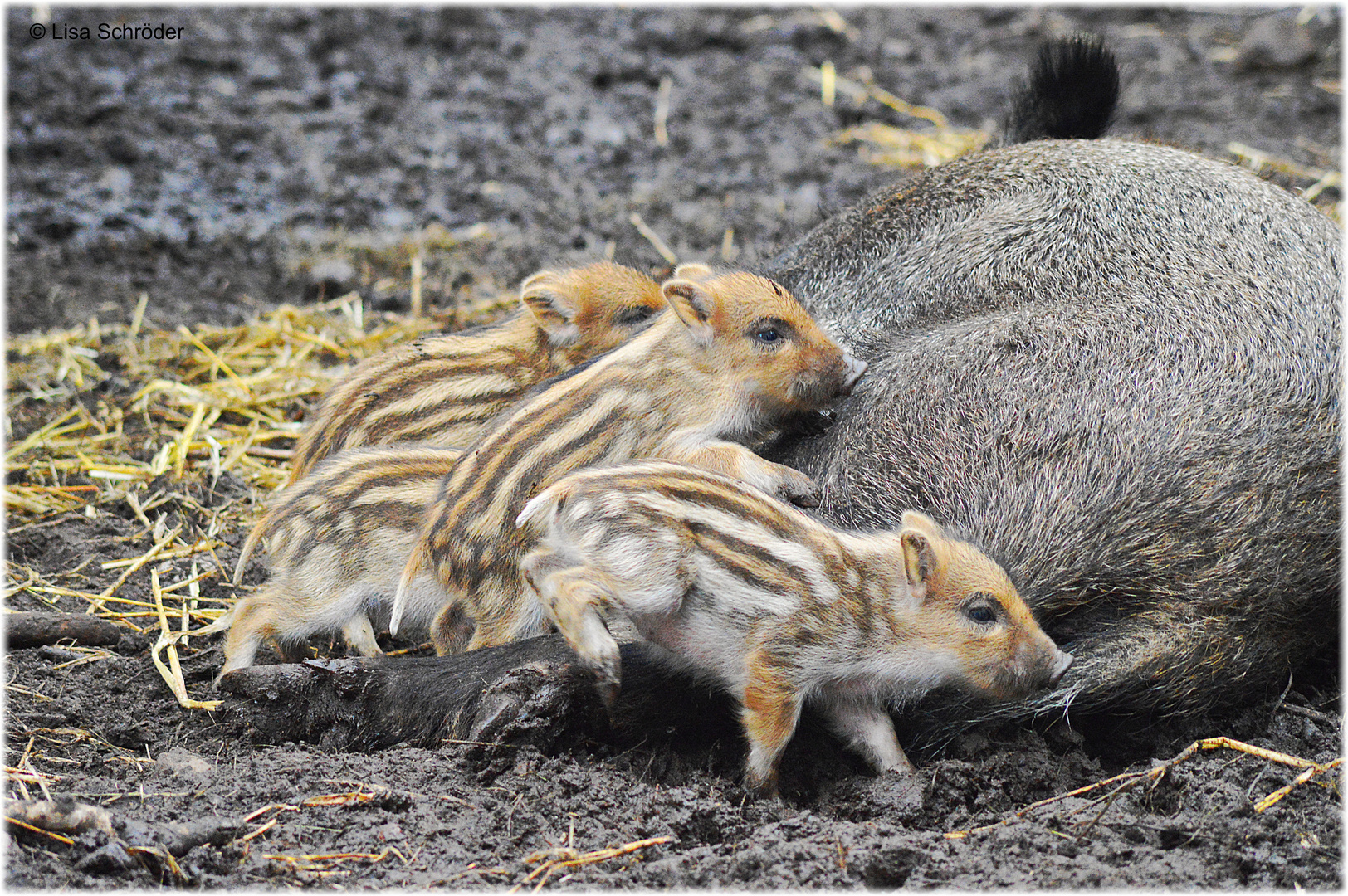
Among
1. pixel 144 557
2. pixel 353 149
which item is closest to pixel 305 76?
pixel 353 149

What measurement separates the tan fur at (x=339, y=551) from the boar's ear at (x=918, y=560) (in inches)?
52.1

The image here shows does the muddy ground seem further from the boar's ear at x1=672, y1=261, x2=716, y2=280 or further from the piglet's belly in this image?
the boar's ear at x1=672, y1=261, x2=716, y2=280

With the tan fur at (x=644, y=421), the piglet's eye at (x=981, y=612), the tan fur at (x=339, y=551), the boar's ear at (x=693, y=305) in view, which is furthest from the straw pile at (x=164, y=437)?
the piglet's eye at (x=981, y=612)

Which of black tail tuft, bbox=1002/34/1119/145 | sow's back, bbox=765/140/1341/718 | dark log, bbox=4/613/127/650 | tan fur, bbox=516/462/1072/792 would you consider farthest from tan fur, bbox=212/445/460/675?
black tail tuft, bbox=1002/34/1119/145

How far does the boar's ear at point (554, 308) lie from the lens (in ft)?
13.1

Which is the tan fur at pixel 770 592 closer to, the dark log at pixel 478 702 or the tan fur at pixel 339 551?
the dark log at pixel 478 702

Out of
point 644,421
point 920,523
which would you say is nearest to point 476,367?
point 644,421

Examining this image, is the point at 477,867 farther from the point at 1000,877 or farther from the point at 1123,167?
the point at 1123,167

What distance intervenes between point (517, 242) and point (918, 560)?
4.17m

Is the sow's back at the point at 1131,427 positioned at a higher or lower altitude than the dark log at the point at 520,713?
higher

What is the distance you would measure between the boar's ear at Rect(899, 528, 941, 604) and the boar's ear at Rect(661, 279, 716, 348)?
962 mm

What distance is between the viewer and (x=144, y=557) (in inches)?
164

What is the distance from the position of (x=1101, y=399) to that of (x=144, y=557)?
3047mm

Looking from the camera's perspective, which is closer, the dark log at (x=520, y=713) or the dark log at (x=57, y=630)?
the dark log at (x=520, y=713)
